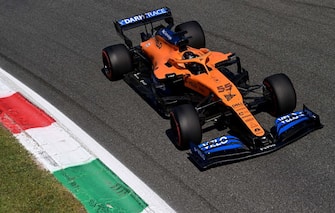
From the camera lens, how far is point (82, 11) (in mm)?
13586

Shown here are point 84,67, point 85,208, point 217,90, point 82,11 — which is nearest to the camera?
point 85,208

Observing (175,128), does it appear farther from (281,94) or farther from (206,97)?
(281,94)

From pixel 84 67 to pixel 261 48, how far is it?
3391mm

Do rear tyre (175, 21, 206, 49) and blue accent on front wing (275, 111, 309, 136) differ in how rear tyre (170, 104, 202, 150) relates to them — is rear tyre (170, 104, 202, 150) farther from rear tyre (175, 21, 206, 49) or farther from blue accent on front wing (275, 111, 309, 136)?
rear tyre (175, 21, 206, 49)

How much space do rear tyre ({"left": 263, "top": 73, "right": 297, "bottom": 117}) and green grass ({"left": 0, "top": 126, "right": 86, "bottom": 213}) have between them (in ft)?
10.6

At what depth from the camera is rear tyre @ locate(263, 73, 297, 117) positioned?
7.94m

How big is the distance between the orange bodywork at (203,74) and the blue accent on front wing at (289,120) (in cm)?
27

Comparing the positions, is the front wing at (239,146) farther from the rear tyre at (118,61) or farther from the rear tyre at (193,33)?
the rear tyre at (193,33)

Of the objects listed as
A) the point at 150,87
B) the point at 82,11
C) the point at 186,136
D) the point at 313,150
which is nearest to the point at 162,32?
the point at 150,87

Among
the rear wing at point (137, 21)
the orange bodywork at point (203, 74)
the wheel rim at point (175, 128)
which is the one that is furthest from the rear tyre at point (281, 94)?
the rear wing at point (137, 21)

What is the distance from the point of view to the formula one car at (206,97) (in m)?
7.34

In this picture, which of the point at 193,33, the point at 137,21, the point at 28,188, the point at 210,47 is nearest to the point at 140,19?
the point at 137,21

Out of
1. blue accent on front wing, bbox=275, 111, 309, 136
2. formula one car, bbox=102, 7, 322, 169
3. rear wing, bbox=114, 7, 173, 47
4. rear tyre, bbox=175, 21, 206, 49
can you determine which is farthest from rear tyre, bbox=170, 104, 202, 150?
rear wing, bbox=114, 7, 173, 47

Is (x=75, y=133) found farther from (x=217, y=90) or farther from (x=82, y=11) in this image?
(x=82, y=11)
